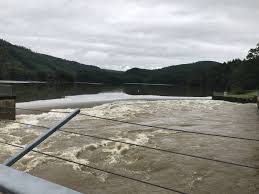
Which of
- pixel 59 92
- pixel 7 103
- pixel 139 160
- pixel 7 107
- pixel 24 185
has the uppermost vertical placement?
pixel 24 185

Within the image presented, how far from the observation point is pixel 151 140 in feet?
63.5

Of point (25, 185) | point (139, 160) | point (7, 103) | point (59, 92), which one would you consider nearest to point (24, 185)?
point (25, 185)

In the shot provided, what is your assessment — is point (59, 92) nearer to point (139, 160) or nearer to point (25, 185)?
point (139, 160)

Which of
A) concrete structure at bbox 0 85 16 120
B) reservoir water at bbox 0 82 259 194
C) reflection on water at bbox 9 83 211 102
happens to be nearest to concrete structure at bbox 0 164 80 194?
reservoir water at bbox 0 82 259 194

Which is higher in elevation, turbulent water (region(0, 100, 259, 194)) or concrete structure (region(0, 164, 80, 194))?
concrete structure (region(0, 164, 80, 194))

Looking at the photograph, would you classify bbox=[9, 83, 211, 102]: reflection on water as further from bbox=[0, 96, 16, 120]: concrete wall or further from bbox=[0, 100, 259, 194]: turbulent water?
bbox=[0, 100, 259, 194]: turbulent water

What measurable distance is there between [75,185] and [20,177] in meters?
10.5

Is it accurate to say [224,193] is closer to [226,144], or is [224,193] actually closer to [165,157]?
[165,157]

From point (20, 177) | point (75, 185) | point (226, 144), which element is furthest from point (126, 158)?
point (20, 177)

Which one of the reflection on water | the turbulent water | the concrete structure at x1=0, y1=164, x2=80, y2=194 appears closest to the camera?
the concrete structure at x1=0, y1=164, x2=80, y2=194

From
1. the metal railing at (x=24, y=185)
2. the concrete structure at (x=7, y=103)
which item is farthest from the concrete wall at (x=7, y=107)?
the metal railing at (x=24, y=185)

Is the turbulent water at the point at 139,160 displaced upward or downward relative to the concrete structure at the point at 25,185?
downward

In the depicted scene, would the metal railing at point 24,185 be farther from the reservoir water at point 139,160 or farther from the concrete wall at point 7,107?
the concrete wall at point 7,107

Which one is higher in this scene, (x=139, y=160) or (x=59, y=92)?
(x=59, y=92)
